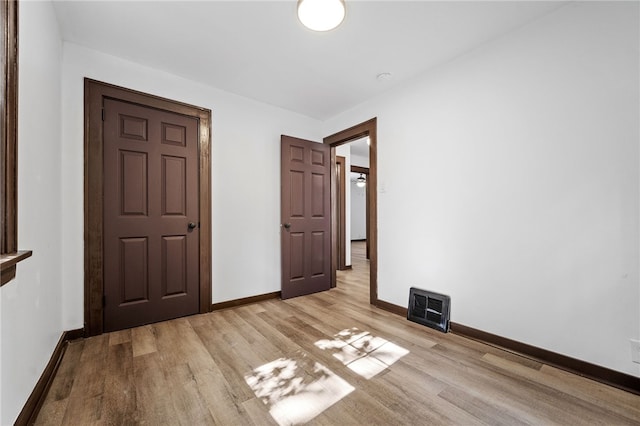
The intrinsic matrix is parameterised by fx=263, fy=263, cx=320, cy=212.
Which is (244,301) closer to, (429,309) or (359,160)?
(429,309)

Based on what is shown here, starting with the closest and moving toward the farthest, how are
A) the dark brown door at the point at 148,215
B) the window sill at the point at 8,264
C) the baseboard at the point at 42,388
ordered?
1. the window sill at the point at 8,264
2. the baseboard at the point at 42,388
3. the dark brown door at the point at 148,215

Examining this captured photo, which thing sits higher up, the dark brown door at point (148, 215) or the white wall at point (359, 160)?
the white wall at point (359, 160)

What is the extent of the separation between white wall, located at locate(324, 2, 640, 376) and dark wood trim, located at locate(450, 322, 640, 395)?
0.15ft

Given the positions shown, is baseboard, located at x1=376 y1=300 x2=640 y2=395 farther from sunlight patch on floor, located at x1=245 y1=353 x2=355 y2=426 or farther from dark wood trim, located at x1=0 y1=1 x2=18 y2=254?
dark wood trim, located at x1=0 y1=1 x2=18 y2=254

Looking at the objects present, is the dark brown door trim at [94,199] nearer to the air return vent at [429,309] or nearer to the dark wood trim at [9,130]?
the dark wood trim at [9,130]

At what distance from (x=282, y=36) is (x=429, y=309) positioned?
8.98 feet

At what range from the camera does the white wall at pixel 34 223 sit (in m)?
1.18

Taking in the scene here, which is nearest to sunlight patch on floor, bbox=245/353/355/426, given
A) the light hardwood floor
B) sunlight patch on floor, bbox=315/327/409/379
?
the light hardwood floor

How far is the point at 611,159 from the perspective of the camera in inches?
64.4

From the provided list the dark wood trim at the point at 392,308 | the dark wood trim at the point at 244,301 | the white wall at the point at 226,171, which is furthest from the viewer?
the dark wood trim at the point at 244,301

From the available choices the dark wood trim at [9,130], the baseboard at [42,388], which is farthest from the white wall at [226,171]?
the dark wood trim at [9,130]

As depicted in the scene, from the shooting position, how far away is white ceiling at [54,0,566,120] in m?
1.84

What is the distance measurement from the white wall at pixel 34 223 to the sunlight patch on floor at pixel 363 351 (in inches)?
67.0

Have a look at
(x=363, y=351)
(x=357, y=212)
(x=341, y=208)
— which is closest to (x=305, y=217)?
(x=341, y=208)
